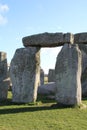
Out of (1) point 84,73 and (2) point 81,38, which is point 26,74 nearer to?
(2) point 81,38

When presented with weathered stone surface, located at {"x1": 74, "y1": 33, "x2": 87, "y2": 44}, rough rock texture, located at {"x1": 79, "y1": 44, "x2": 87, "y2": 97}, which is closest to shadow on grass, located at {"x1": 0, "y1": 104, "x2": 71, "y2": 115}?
weathered stone surface, located at {"x1": 74, "y1": 33, "x2": 87, "y2": 44}

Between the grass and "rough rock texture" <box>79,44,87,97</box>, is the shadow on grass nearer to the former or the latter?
the grass

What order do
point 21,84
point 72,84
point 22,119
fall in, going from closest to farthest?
point 22,119 → point 72,84 → point 21,84

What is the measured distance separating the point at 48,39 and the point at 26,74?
7.34 ft

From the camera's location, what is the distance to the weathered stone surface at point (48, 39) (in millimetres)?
17422

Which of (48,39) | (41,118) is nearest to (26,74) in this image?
(48,39)

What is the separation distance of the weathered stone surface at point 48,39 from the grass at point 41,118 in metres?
3.21

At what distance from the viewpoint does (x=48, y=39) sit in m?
18.0

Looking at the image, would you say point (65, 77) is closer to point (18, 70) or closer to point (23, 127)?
point (18, 70)

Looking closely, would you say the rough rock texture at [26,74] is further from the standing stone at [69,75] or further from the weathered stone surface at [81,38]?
the weathered stone surface at [81,38]

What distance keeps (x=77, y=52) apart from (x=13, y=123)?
5145 mm

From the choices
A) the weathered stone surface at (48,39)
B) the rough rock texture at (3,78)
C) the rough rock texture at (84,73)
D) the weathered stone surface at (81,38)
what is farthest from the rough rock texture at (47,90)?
the weathered stone surface at (48,39)

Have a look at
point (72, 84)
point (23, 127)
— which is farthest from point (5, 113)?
point (72, 84)

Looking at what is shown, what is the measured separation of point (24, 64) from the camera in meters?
18.8
